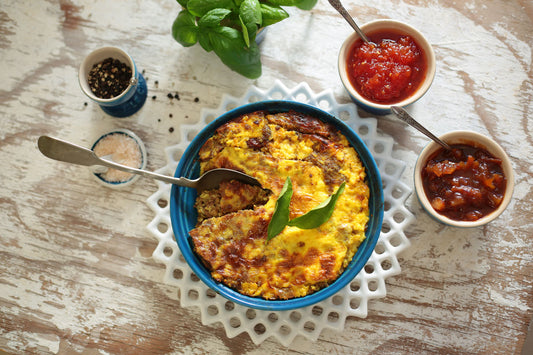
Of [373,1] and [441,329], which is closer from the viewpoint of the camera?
[441,329]

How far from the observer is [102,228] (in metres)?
3.33

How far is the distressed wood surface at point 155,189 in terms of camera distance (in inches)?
123

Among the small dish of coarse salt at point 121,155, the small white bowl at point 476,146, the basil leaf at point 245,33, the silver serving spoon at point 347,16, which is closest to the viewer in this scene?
the basil leaf at point 245,33

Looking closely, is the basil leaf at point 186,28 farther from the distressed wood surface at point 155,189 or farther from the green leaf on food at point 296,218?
the green leaf on food at point 296,218

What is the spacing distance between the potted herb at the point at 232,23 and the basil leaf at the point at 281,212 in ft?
2.85

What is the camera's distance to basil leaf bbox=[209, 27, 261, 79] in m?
2.70

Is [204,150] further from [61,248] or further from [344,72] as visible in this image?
[61,248]

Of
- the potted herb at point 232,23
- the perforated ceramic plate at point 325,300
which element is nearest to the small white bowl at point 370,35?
the perforated ceramic plate at point 325,300

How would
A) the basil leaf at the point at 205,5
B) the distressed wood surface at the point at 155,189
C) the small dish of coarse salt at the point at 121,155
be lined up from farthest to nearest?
the small dish of coarse salt at the point at 121,155
the distressed wood surface at the point at 155,189
the basil leaf at the point at 205,5

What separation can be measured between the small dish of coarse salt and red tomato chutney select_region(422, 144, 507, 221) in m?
2.12

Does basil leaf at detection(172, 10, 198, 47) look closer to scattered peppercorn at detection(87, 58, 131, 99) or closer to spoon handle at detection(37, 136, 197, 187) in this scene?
scattered peppercorn at detection(87, 58, 131, 99)

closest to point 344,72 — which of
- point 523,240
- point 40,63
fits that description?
point 523,240

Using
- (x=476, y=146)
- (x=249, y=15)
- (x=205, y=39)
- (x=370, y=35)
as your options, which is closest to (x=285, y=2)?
(x=249, y=15)

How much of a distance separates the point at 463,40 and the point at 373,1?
760 mm
